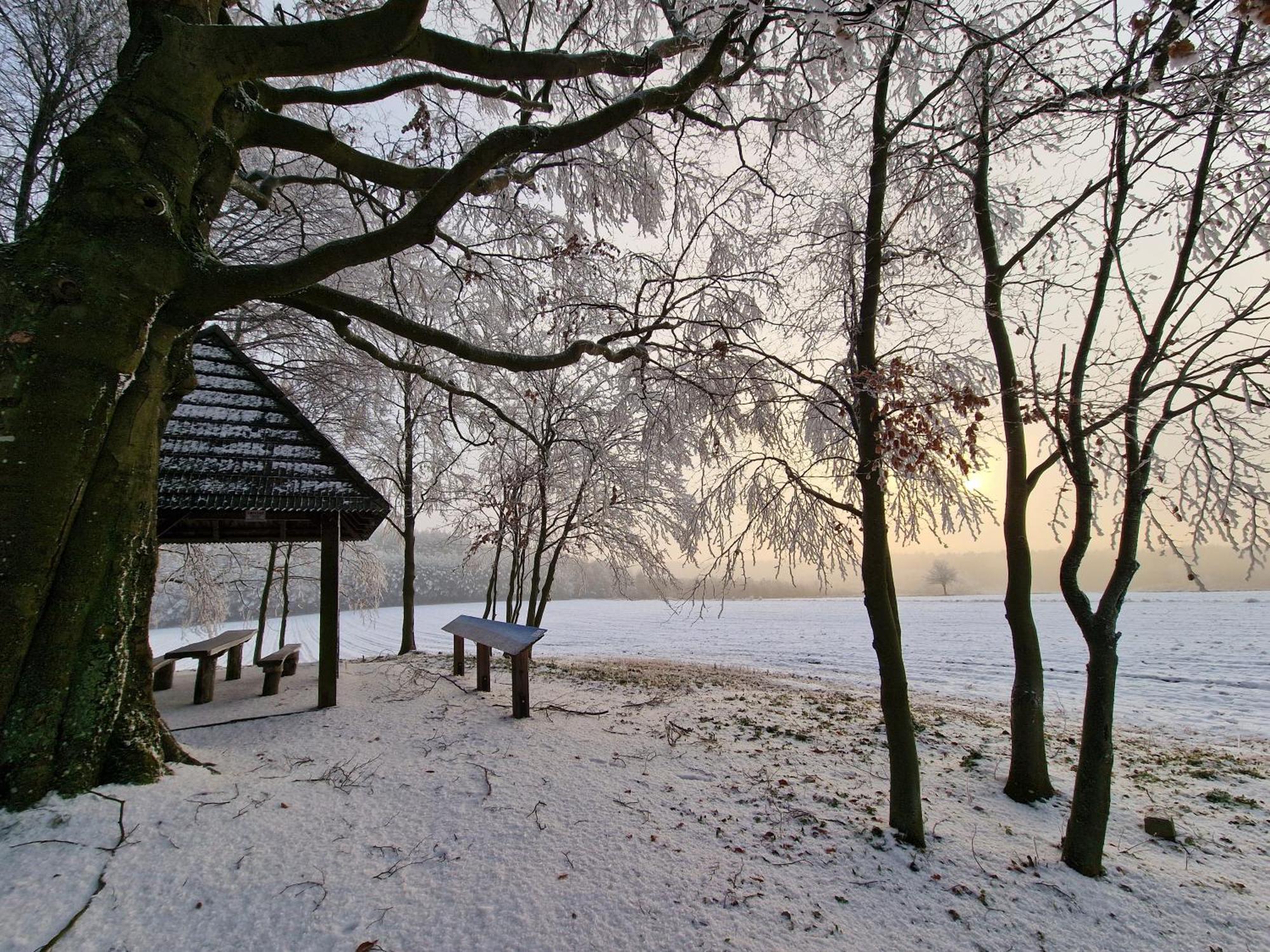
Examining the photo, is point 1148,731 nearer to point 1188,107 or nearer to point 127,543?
point 1188,107

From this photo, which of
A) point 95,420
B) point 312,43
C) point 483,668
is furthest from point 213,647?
point 312,43

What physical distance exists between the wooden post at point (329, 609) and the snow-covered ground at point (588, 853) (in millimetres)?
658

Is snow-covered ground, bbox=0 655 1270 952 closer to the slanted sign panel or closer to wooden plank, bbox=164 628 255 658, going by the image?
the slanted sign panel

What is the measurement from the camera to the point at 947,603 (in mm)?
33094

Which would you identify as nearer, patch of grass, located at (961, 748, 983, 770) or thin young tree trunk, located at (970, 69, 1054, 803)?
thin young tree trunk, located at (970, 69, 1054, 803)

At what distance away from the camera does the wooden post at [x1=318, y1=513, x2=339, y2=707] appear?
5.73m

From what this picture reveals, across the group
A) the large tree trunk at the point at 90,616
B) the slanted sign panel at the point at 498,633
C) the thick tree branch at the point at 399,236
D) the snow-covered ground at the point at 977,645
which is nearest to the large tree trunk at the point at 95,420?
the large tree trunk at the point at 90,616

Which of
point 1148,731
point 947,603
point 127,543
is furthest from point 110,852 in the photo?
point 947,603

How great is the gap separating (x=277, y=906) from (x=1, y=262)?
11.4 feet

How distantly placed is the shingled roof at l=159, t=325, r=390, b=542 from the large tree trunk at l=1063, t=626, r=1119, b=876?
609 cm

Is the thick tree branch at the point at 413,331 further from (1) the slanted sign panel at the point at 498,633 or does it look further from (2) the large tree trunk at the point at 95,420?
(1) the slanted sign panel at the point at 498,633

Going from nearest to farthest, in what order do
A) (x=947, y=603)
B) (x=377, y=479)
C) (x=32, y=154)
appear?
(x=32, y=154) → (x=377, y=479) → (x=947, y=603)

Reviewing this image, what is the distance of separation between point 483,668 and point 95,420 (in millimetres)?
4794

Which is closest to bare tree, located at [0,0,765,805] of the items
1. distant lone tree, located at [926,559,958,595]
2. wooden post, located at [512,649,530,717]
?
wooden post, located at [512,649,530,717]
